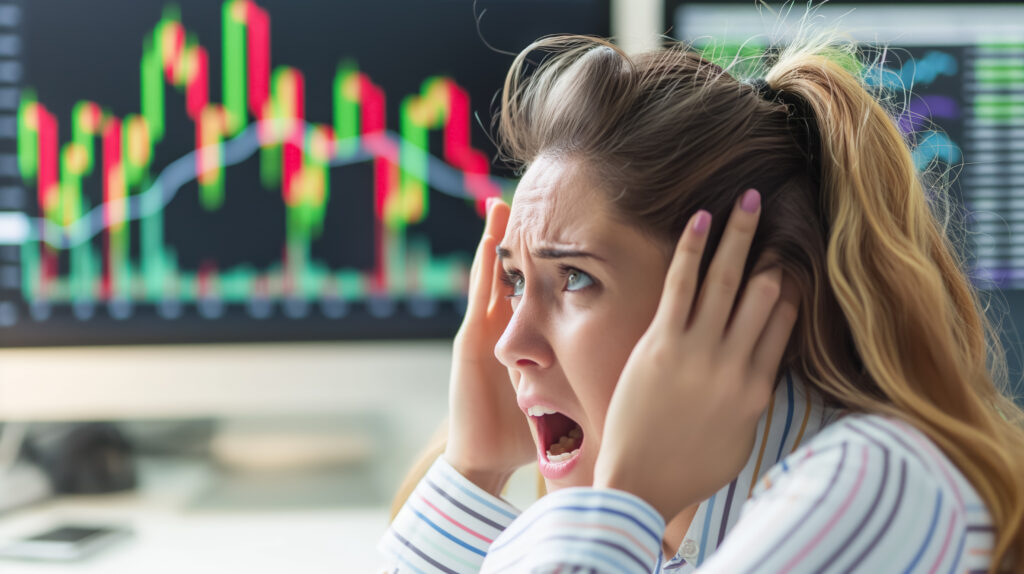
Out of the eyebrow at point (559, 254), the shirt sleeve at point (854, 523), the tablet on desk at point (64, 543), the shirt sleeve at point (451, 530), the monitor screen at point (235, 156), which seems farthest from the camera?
the monitor screen at point (235, 156)

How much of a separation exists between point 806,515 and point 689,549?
0.19 meters

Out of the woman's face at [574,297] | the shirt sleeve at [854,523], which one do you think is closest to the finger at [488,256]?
the woman's face at [574,297]

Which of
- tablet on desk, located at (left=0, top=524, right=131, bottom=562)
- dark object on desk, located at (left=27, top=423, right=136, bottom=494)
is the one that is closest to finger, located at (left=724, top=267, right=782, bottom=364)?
tablet on desk, located at (left=0, top=524, right=131, bottom=562)

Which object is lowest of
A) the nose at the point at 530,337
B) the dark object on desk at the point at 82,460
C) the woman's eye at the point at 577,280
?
the dark object on desk at the point at 82,460

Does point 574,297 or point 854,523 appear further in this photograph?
point 574,297

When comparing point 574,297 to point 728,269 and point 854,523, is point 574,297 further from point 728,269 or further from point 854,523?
point 854,523

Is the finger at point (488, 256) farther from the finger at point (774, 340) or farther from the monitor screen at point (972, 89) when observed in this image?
→ the monitor screen at point (972, 89)

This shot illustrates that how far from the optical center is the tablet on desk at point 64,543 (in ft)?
2.66

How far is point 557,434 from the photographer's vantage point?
61 centimetres

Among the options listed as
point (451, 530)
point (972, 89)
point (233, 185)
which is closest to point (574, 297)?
point (451, 530)

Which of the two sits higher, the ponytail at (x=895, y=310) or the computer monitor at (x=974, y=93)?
the computer monitor at (x=974, y=93)

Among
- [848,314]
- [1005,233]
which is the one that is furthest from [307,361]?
[1005,233]

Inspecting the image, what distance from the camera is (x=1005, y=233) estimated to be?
3.19ft

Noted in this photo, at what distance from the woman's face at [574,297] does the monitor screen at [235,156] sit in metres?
0.46
